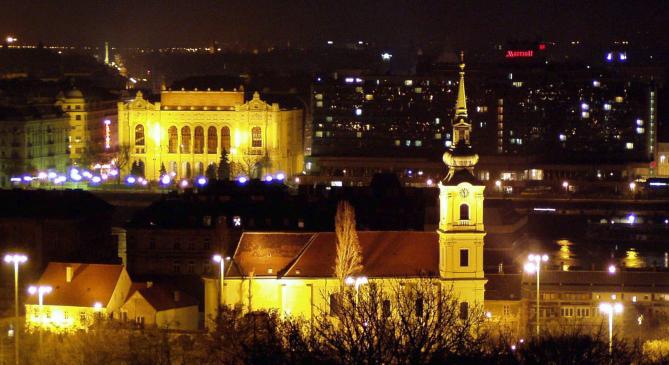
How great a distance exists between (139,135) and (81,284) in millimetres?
58995

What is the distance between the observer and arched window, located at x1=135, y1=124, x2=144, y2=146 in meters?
108

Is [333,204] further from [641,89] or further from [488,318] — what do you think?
[641,89]

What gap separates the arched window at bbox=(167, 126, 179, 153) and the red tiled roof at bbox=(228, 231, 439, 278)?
187 ft

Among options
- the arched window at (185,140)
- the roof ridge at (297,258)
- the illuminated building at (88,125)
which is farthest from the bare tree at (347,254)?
the illuminated building at (88,125)

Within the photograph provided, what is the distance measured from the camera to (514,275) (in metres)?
53.3

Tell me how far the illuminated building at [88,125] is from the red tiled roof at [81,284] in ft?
190

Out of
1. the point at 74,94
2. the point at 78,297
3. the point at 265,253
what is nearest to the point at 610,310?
the point at 265,253

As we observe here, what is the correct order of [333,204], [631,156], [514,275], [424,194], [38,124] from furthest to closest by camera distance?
[631,156], [38,124], [424,194], [333,204], [514,275]

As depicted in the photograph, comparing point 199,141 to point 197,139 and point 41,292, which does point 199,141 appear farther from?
point 41,292

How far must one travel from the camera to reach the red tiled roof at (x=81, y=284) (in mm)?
49156

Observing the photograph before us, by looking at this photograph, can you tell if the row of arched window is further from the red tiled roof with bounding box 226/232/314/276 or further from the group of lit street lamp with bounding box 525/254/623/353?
the red tiled roof with bounding box 226/232/314/276

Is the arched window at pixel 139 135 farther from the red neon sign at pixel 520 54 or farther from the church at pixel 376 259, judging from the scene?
the church at pixel 376 259

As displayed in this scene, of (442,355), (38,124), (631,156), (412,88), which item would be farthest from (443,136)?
(442,355)

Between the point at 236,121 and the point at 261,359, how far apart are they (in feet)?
254
